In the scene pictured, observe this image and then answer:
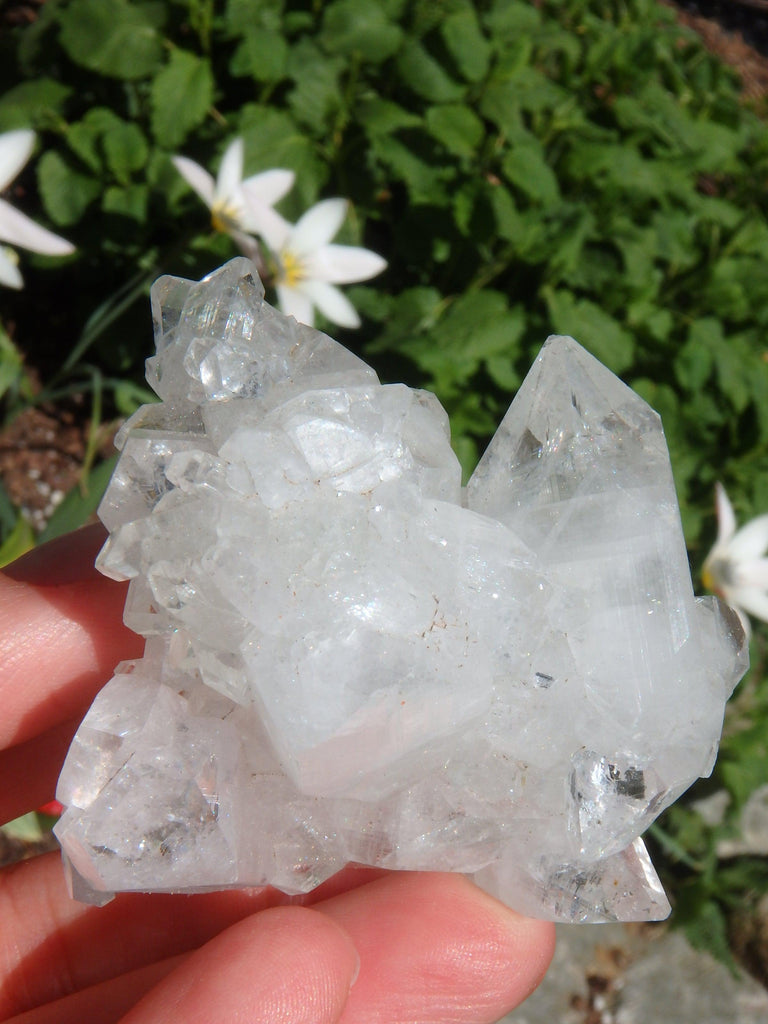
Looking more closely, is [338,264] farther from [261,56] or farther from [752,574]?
[752,574]

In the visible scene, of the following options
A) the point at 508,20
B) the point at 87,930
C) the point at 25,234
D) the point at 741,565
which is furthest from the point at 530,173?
the point at 87,930

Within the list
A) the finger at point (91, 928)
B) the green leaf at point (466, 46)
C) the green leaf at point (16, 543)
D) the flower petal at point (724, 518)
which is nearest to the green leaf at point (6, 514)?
the green leaf at point (16, 543)

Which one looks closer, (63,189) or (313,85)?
(313,85)

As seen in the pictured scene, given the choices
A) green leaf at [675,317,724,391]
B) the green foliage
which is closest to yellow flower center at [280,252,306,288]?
the green foliage

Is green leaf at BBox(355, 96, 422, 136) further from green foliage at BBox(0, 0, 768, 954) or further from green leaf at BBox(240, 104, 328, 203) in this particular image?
green leaf at BBox(240, 104, 328, 203)

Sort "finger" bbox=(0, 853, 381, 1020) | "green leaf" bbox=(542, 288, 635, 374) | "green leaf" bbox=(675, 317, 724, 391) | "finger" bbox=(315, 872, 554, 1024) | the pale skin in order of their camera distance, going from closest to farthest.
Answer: the pale skin < "finger" bbox=(315, 872, 554, 1024) < "finger" bbox=(0, 853, 381, 1020) < "green leaf" bbox=(542, 288, 635, 374) < "green leaf" bbox=(675, 317, 724, 391)

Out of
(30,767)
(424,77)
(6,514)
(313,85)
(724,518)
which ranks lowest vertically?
(6,514)
